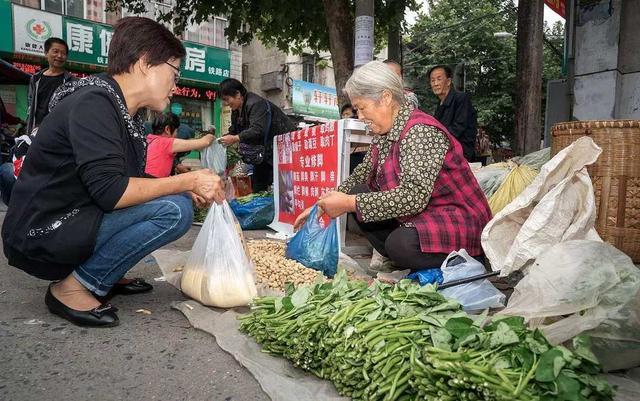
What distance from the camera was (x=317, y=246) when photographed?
2.79m

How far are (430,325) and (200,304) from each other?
125cm

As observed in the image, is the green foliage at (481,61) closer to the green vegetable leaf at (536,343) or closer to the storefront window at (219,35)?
the storefront window at (219,35)

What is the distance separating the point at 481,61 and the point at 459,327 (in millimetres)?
21307

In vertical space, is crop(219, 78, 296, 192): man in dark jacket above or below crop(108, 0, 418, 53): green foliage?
below

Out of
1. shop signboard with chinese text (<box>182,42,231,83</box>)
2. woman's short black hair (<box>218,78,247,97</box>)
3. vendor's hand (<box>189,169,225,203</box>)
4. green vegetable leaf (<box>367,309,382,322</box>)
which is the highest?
shop signboard with chinese text (<box>182,42,231,83</box>)

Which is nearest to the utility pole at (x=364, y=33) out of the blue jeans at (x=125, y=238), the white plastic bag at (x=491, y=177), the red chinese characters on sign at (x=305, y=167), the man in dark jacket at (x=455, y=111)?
the man in dark jacket at (x=455, y=111)

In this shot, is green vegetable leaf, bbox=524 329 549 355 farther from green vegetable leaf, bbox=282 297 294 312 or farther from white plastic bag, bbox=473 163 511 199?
white plastic bag, bbox=473 163 511 199

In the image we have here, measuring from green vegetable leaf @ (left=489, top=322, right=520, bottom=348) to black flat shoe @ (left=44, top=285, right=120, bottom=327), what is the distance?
62.7 inches

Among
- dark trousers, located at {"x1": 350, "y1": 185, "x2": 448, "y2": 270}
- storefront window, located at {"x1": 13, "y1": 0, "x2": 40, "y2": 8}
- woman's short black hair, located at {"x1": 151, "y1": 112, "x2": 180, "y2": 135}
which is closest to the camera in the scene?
dark trousers, located at {"x1": 350, "y1": 185, "x2": 448, "y2": 270}

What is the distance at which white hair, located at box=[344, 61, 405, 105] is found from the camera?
95.0 inches

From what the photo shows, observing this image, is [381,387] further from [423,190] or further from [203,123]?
[203,123]

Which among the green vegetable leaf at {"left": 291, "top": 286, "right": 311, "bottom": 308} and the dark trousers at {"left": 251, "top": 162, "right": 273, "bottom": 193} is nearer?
the green vegetable leaf at {"left": 291, "top": 286, "right": 311, "bottom": 308}

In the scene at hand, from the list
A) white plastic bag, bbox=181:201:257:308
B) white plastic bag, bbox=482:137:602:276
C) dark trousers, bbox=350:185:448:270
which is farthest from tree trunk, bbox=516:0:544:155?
white plastic bag, bbox=181:201:257:308

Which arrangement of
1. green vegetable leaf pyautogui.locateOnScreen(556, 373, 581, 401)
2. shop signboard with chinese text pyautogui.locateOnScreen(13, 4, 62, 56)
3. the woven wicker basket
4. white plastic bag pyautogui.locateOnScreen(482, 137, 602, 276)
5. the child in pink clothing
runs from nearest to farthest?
green vegetable leaf pyautogui.locateOnScreen(556, 373, 581, 401)
white plastic bag pyautogui.locateOnScreen(482, 137, 602, 276)
the woven wicker basket
the child in pink clothing
shop signboard with chinese text pyautogui.locateOnScreen(13, 4, 62, 56)
